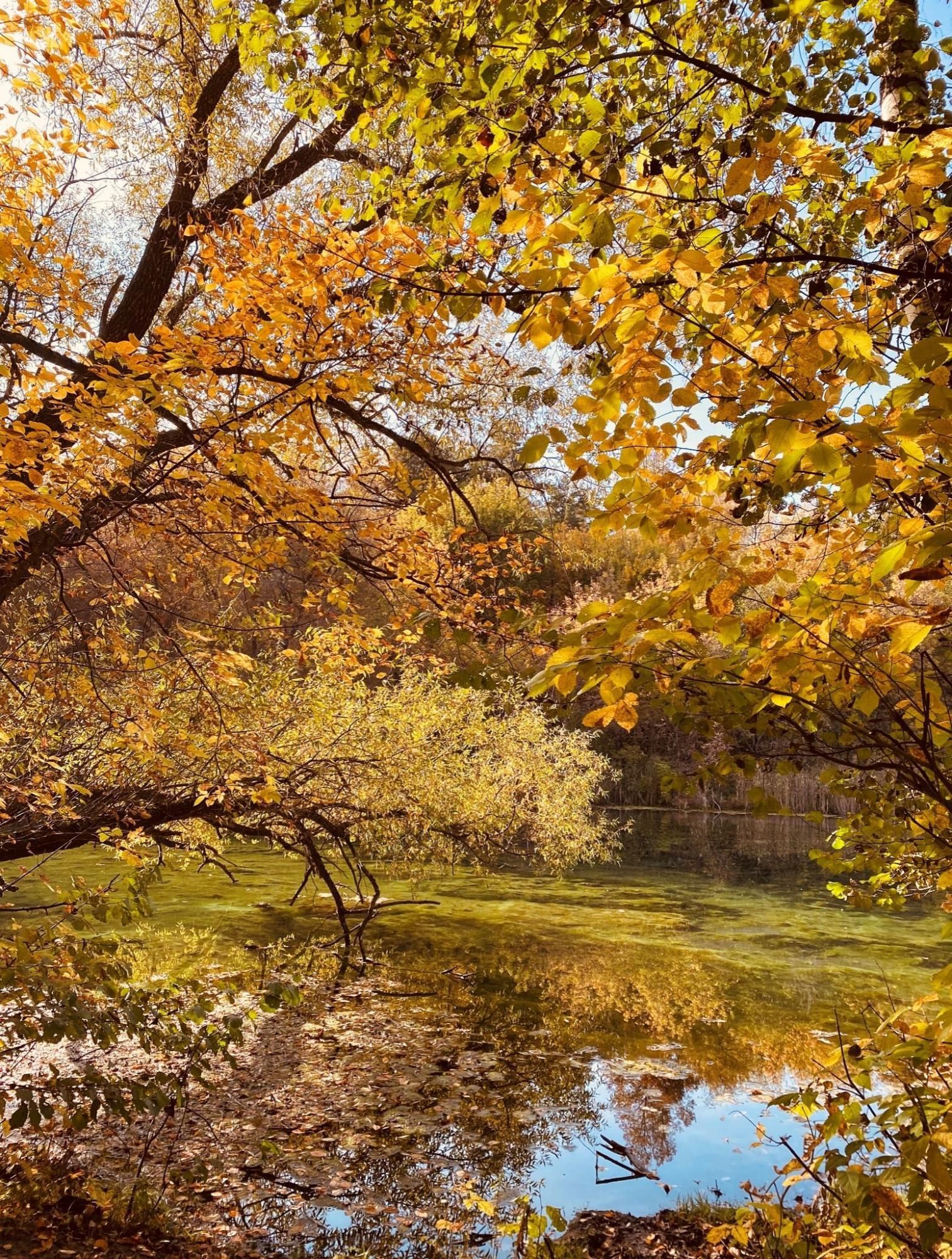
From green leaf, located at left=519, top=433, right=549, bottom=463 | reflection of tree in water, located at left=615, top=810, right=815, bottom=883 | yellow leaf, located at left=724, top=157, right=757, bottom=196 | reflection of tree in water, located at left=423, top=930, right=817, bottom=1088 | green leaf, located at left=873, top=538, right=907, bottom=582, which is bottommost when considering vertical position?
reflection of tree in water, located at left=423, top=930, right=817, bottom=1088

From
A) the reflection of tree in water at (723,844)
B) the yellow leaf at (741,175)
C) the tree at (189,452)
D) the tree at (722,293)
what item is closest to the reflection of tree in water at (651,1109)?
the tree at (189,452)

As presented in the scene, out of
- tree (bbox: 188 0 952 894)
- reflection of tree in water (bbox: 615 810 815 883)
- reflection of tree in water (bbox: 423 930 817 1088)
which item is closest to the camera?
tree (bbox: 188 0 952 894)

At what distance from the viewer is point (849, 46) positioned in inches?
97.7

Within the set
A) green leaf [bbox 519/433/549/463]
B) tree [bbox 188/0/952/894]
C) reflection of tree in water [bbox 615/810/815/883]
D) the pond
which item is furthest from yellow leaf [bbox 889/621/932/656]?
reflection of tree in water [bbox 615/810/815/883]

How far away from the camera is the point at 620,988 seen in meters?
9.39

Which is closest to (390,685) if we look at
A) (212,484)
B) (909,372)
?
(212,484)

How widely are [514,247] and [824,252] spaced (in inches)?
43.9

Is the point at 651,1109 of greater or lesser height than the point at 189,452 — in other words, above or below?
below

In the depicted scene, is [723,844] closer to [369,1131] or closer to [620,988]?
[620,988]

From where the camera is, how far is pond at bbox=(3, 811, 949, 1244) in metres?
5.85

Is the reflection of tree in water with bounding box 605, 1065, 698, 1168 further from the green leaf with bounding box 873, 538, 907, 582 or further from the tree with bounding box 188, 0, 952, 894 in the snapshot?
the green leaf with bounding box 873, 538, 907, 582

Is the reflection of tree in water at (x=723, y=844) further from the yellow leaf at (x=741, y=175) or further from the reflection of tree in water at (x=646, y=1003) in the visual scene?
the yellow leaf at (x=741, y=175)

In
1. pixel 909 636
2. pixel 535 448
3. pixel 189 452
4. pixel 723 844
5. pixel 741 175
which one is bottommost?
pixel 723 844

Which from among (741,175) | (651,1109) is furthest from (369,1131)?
(741,175)
